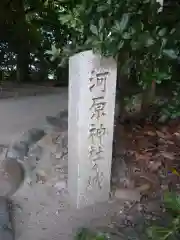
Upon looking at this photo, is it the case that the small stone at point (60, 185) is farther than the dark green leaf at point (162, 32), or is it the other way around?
the small stone at point (60, 185)

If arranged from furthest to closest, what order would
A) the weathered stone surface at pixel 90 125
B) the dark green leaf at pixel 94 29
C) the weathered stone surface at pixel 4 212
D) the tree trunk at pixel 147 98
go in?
the tree trunk at pixel 147 98, the weathered stone surface at pixel 4 212, the weathered stone surface at pixel 90 125, the dark green leaf at pixel 94 29

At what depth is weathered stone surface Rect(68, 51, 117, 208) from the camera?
1964mm

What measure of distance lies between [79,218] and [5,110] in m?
2.13

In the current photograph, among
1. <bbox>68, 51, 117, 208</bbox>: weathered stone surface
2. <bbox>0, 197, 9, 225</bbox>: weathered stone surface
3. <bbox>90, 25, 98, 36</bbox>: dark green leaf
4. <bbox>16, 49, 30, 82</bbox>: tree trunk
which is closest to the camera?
<bbox>90, 25, 98, 36</bbox>: dark green leaf

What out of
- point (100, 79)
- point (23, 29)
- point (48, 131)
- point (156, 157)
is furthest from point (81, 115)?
point (23, 29)

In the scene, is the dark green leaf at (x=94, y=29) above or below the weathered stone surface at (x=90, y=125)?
above

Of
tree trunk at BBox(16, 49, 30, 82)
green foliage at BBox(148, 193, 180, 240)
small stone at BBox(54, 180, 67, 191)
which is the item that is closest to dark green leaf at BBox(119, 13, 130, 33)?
green foliage at BBox(148, 193, 180, 240)

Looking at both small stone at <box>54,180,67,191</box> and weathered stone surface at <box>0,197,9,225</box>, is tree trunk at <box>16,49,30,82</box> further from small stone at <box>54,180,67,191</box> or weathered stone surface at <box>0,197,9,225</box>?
weathered stone surface at <box>0,197,9,225</box>

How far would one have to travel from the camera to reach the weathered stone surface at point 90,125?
6.44 ft

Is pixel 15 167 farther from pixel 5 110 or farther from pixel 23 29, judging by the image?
pixel 23 29

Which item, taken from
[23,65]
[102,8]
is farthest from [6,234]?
[23,65]

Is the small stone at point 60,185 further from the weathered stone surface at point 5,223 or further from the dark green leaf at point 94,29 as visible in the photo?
the dark green leaf at point 94,29

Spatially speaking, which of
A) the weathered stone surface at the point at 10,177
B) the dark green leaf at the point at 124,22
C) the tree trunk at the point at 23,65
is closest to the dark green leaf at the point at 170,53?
the dark green leaf at the point at 124,22

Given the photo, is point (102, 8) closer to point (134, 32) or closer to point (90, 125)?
point (134, 32)
